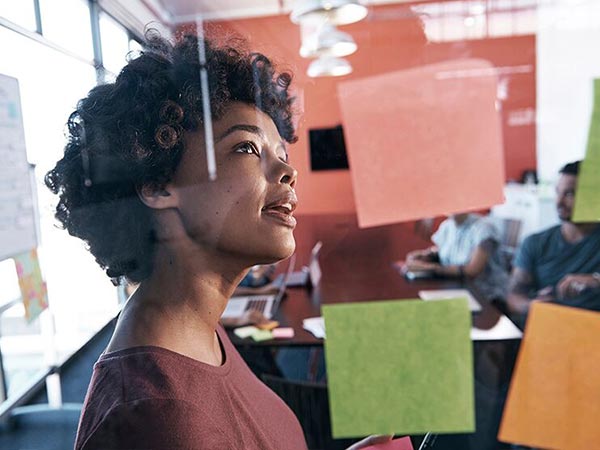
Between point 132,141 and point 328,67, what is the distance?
23 centimetres

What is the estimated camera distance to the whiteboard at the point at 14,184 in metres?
0.33

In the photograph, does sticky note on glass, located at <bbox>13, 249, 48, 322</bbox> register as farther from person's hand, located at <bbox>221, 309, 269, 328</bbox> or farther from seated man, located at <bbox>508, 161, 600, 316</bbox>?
seated man, located at <bbox>508, 161, 600, 316</bbox>

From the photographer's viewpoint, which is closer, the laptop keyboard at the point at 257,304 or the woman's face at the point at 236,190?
the woman's face at the point at 236,190

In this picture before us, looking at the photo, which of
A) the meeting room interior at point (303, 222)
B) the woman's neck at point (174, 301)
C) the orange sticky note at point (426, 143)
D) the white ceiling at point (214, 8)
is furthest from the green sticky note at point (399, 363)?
the white ceiling at point (214, 8)

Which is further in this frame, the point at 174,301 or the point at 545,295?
the point at 545,295

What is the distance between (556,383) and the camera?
1.84ft

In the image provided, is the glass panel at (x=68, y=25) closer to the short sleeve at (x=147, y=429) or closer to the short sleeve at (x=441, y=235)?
the short sleeve at (x=147, y=429)

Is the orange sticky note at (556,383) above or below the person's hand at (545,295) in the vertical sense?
below

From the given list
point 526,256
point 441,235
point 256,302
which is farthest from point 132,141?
point 526,256

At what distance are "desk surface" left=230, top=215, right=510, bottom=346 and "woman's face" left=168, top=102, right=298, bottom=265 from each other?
15 centimetres

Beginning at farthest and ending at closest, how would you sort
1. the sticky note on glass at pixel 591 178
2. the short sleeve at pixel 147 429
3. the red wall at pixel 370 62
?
the sticky note on glass at pixel 591 178, the red wall at pixel 370 62, the short sleeve at pixel 147 429

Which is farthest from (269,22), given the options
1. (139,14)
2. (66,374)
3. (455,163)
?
(66,374)

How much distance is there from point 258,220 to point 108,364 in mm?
147

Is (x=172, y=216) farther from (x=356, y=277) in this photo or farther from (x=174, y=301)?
(x=356, y=277)
